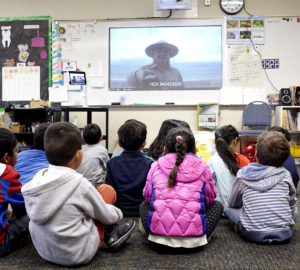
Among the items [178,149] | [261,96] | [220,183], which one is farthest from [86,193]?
[261,96]

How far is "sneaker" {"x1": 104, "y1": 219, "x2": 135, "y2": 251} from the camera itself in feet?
4.64

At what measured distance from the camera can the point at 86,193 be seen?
1180mm

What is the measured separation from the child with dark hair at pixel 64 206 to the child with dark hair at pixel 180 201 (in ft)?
0.74

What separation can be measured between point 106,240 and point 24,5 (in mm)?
4583

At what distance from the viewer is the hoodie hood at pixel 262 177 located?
1.48 meters

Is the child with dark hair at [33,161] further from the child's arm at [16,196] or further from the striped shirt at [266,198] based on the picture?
the striped shirt at [266,198]

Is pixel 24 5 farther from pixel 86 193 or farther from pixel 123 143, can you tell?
pixel 86 193

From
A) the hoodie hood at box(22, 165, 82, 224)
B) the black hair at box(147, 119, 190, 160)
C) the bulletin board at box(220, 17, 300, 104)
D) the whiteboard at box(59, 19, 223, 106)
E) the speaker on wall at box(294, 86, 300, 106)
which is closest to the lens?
the hoodie hood at box(22, 165, 82, 224)

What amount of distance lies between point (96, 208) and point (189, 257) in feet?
1.61

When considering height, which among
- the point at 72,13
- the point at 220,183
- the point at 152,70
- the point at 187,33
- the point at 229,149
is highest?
the point at 72,13

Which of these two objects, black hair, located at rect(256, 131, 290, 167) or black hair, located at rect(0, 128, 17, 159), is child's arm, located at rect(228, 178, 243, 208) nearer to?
black hair, located at rect(256, 131, 290, 167)

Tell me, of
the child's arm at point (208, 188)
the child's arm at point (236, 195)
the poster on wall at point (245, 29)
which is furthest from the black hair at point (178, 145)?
the poster on wall at point (245, 29)

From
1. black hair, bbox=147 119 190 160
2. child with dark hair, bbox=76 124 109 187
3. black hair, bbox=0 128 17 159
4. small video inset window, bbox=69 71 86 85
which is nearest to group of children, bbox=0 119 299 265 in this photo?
black hair, bbox=0 128 17 159

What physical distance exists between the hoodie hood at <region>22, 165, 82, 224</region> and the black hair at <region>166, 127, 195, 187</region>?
42 centimetres
